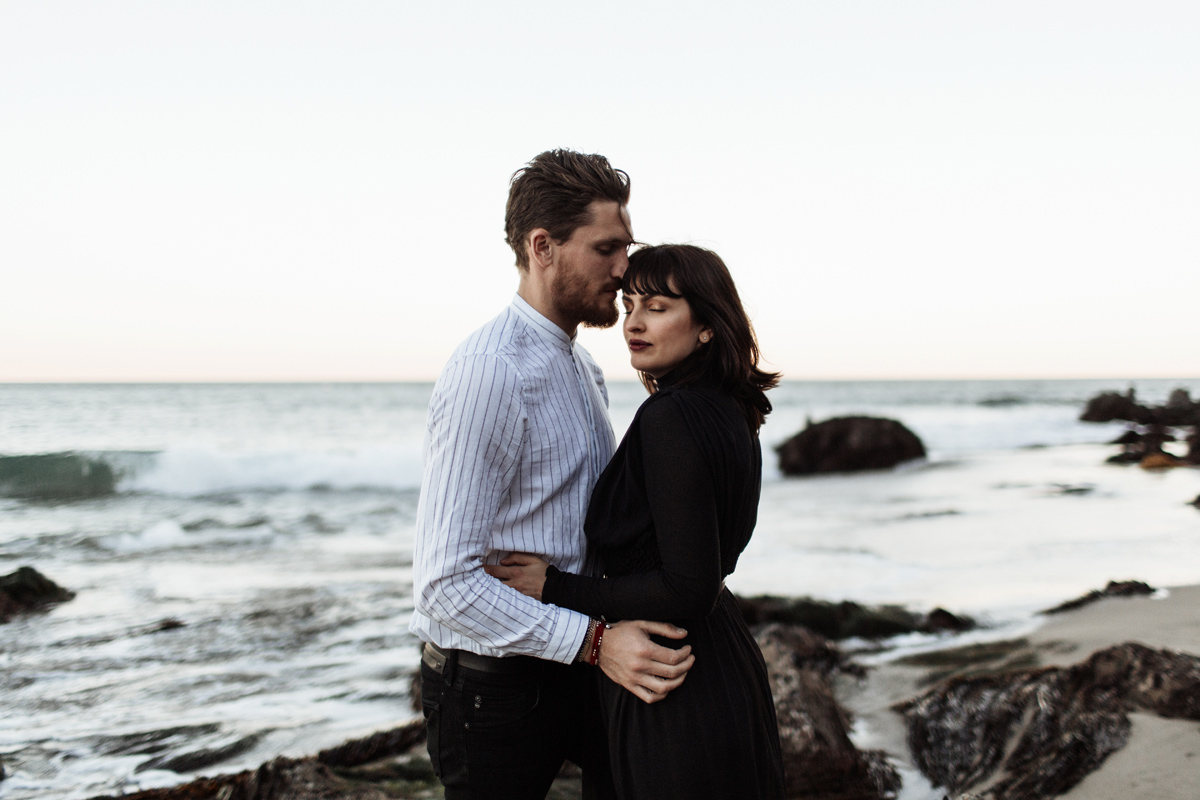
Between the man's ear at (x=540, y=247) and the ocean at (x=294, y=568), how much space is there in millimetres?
3614

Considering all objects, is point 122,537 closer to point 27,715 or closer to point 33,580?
point 33,580

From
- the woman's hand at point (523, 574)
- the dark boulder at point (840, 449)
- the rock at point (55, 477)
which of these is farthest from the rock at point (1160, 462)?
the rock at point (55, 477)

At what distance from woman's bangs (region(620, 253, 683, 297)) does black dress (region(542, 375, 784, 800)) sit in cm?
26

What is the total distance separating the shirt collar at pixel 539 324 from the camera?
90.4 inches

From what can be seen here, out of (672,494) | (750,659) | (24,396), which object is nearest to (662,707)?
(750,659)

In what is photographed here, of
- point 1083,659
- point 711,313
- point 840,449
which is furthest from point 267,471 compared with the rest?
point 711,313

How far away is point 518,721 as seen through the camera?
2.13m

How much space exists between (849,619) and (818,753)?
2.65 metres

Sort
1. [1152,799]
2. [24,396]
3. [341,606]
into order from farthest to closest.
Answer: [24,396] < [341,606] < [1152,799]

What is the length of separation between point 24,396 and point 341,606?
3878 centimetres

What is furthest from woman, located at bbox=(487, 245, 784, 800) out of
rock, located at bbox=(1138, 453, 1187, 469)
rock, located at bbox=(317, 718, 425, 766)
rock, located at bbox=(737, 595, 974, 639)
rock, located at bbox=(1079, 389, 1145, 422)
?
rock, located at bbox=(1079, 389, 1145, 422)

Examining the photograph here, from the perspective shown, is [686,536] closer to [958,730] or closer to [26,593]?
[958,730]

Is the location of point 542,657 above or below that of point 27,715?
above

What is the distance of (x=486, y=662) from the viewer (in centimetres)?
212
